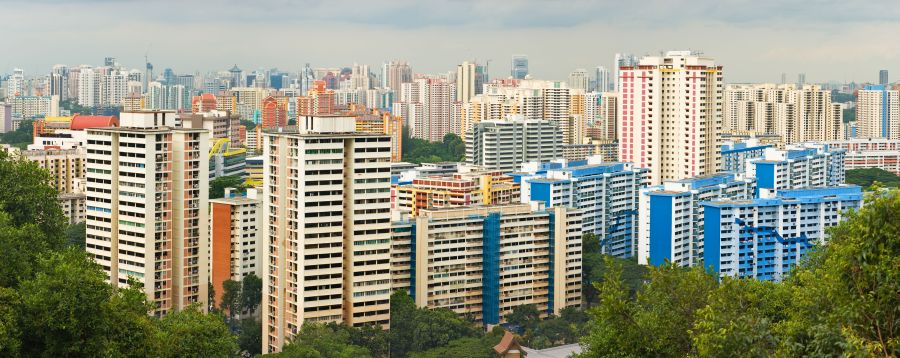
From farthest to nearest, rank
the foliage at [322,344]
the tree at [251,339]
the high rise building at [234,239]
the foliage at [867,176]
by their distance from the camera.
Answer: the foliage at [867,176], the high rise building at [234,239], the tree at [251,339], the foliage at [322,344]

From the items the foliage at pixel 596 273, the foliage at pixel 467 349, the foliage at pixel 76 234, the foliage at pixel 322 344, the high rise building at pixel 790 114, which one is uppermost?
the high rise building at pixel 790 114

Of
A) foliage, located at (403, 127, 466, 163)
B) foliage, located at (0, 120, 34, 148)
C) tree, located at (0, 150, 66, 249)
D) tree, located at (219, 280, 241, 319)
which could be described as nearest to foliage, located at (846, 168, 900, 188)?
foliage, located at (403, 127, 466, 163)

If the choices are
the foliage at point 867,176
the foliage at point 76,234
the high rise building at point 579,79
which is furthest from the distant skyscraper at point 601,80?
the foliage at point 76,234

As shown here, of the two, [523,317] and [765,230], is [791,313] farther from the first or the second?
[765,230]

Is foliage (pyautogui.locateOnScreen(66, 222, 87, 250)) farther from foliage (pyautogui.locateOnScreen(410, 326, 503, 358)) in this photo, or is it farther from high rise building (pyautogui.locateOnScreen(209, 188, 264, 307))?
foliage (pyautogui.locateOnScreen(410, 326, 503, 358))

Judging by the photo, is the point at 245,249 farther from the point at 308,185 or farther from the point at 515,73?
the point at 515,73

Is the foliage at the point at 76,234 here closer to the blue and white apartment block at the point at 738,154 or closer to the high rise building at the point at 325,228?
the high rise building at the point at 325,228
